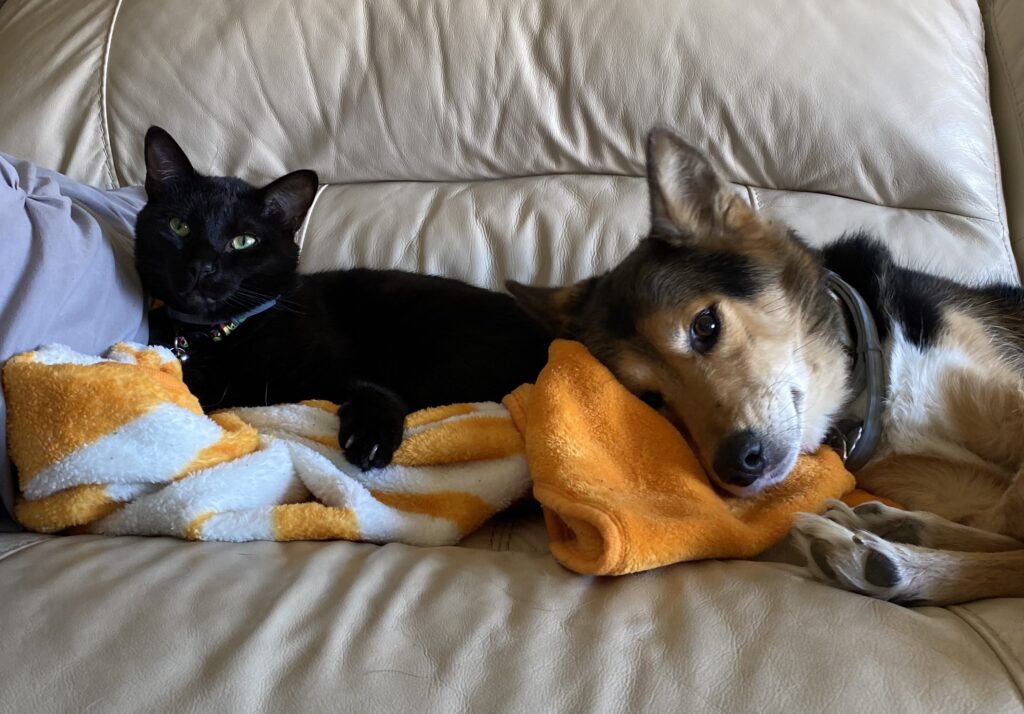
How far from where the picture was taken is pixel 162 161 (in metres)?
2.10

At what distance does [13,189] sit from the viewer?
6.04ft

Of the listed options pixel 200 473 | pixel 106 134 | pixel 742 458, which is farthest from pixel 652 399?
pixel 106 134

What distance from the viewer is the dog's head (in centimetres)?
153

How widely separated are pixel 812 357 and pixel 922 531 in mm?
438

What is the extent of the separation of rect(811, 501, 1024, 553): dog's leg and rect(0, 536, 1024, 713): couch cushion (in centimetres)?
18

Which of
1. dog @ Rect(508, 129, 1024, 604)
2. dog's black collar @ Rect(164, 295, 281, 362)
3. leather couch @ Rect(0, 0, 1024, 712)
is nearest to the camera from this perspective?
leather couch @ Rect(0, 0, 1024, 712)

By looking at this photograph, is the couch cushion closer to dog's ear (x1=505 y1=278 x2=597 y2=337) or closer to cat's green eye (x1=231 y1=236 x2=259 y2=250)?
dog's ear (x1=505 y1=278 x2=597 y2=337)

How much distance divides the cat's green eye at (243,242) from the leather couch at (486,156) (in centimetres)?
56

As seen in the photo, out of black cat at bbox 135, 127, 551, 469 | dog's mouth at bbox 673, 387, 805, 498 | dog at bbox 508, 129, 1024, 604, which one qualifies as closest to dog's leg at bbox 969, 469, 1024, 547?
dog at bbox 508, 129, 1024, 604

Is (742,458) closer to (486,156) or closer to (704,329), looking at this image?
(704,329)

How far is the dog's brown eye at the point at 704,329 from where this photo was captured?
5.34ft

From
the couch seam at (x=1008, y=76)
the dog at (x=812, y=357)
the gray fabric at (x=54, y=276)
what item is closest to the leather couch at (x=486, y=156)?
the couch seam at (x=1008, y=76)

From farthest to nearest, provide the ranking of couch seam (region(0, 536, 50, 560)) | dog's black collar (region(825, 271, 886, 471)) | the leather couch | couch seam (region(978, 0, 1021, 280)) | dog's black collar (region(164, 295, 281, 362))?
couch seam (region(978, 0, 1021, 280)) < dog's black collar (region(164, 295, 281, 362)) < dog's black collar (region(825, 271, 886, 471)) < couch seam (region(0, 536, 50, 560)) < the leather couch

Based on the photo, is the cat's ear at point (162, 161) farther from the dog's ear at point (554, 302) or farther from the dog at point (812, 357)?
the dog at point (812, 357)
